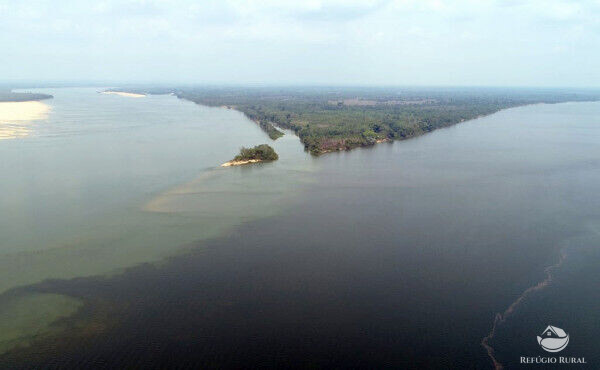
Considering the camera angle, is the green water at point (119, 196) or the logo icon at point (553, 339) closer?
the logo icon at point (553, 339)

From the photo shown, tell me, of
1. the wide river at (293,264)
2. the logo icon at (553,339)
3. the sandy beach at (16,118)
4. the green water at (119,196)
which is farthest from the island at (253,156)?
the sandy beach at (16,118)

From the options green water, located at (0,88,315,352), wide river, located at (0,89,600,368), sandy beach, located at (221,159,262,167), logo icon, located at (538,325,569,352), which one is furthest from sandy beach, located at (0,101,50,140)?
logo icon, located at (538,325,569,352)

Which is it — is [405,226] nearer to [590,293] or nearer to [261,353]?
[590,293]

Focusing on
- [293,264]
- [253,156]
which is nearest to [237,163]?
[253,156]

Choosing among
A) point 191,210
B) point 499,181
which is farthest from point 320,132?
point 191,210

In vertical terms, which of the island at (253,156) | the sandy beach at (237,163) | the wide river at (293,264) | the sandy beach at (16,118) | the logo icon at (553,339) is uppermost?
the sandy beach at (16,118)

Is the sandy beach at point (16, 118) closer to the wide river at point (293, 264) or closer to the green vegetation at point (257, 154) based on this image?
the wide river at point (293, 264)

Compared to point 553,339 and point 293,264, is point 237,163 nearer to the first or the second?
point 293,264
